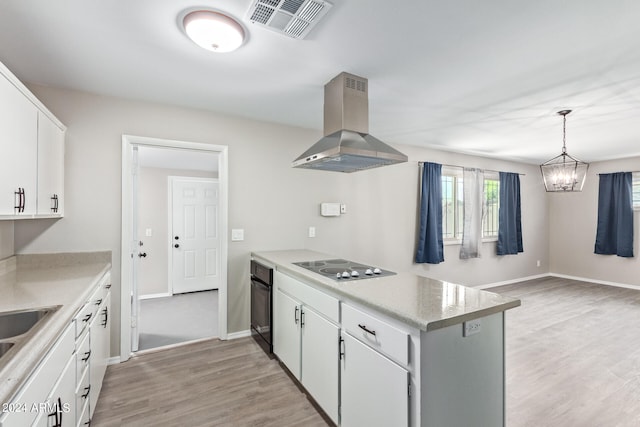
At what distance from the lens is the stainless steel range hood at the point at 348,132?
85.2 inches

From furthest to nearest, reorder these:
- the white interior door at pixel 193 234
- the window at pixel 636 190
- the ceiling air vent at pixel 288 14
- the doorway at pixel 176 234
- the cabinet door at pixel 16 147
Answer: the window at pixel 636 190 < the white interior door at pixel 193 234 < the doorway at pixel 176 234 < the cabinet door at pixel 16 147 < the ceiling air vent at pixel 288 14

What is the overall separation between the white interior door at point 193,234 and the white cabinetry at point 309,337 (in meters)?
2.82

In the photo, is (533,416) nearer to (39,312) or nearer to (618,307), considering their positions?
(39,312)

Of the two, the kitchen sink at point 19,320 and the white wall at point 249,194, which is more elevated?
the white wall at point 249,194

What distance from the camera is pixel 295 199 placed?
3625 mm

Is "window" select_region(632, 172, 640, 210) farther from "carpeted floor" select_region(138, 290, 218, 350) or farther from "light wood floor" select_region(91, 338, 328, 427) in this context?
"carpeted floor" select_region(138, 290, 218, 350)

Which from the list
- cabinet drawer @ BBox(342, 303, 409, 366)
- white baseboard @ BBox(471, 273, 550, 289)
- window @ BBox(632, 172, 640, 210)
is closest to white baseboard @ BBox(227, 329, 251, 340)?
cabinet drawer @ BBox(342, 303, 409, 366)

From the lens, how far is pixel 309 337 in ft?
7.02

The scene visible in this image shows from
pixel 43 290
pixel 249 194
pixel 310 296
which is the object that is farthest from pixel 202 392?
pixel 249 194

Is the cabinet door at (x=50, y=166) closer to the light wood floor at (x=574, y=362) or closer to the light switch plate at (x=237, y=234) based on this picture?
the light switch plate at (x=237, y=234)

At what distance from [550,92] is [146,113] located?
12.2 feet

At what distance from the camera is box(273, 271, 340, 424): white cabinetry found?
187 cm

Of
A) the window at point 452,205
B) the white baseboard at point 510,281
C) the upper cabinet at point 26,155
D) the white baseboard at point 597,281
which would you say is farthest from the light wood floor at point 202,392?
Result: the white baseboard at point 597,281

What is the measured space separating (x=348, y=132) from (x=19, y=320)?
2.18 meters
